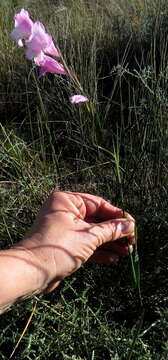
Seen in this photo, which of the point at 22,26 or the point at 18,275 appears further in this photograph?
the point at 22,26

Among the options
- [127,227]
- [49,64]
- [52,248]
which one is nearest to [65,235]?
[52,248]

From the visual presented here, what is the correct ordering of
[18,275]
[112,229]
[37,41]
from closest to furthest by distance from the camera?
[18,275] → [112,229] → [37,41]

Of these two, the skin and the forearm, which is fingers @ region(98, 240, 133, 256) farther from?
the forearm

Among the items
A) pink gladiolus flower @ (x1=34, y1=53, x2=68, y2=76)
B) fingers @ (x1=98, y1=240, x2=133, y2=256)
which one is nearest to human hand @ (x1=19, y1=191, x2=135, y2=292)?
fingers @ (x1=98, y1=240, x2=133, y2=256)

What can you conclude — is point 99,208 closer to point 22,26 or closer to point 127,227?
point 127,227

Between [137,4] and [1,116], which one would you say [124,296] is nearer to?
[1,116]

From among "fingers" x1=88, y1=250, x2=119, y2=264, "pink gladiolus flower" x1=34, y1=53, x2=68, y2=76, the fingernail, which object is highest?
"pink gladiolus flower" x1=34, y1=53, x2=68, y2=76

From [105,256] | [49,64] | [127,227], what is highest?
[49,64]

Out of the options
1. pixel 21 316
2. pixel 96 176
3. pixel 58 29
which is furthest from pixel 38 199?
pixel 58 29
